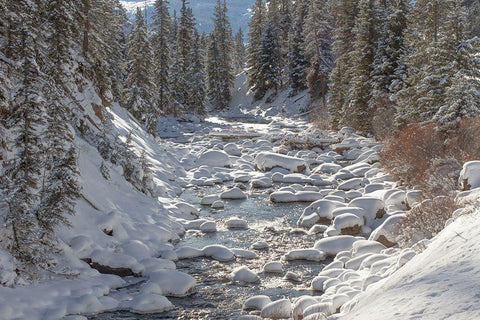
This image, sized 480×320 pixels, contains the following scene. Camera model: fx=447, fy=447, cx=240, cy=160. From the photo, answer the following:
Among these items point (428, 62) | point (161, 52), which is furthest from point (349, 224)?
point (161, 52)

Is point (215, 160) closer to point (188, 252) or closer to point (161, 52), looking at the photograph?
point (188, 252)

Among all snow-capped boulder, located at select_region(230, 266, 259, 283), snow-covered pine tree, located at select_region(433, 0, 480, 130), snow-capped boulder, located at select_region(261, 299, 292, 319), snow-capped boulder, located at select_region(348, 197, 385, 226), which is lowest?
snow-capped boulder, located at select_region(230, 266, 259, 283)

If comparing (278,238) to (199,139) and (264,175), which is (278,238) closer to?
(264,175)

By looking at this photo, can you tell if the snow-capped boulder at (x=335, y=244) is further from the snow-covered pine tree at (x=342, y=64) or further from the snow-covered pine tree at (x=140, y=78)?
the snow-covered pine tree at (x=140, y=78)

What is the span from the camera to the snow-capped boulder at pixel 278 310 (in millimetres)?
7576

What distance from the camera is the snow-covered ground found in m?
5.09

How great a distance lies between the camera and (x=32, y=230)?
27.2 feet

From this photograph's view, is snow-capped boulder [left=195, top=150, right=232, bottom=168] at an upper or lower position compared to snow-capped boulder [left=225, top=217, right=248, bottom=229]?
upper

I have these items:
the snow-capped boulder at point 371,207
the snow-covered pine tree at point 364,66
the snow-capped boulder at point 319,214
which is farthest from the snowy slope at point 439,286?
the snow-covered pine tree at point 364,66

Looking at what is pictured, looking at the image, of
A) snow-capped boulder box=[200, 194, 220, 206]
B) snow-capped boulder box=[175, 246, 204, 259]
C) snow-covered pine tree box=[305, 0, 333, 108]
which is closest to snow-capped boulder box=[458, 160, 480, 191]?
snow-capped boulder box=[175, 246, 204, 259]

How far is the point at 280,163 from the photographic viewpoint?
22.0 metres

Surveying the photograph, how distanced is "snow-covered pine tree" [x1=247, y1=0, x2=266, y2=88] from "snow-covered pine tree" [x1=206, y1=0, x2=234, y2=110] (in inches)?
107

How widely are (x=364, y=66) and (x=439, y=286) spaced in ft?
85.6

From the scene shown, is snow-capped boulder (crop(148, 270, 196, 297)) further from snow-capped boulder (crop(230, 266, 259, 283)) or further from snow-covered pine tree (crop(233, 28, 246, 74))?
snow-covered pine tree (crop(233, 28, 246, 74))
